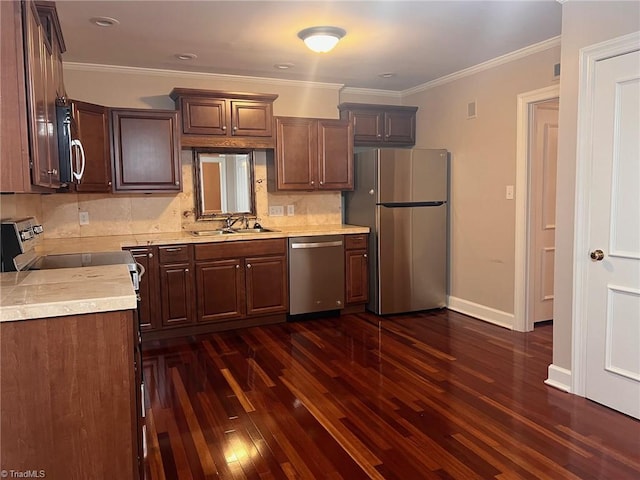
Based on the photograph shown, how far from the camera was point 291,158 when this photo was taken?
475 centimetres

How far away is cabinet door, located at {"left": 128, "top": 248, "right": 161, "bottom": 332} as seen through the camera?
157 inches

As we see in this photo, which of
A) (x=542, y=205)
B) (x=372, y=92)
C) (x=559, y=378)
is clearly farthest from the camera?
(x=372, y=92)

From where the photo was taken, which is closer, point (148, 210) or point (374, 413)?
point (374, 413)

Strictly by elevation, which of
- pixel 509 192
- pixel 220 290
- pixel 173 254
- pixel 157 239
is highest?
pixel 509 192

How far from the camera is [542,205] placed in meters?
4.36

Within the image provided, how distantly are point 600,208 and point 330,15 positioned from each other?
6.68 feet

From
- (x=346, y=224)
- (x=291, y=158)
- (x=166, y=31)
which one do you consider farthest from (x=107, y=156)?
(x=346, y=224)

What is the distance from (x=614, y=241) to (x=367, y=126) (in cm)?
300

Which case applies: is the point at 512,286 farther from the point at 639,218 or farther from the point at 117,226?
the point at 117,226

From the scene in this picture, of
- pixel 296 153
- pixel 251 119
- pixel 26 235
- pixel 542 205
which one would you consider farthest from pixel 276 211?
pixel 26 235

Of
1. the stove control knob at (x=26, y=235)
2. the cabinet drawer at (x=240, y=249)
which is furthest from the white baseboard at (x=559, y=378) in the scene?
the stove control knob at (x=26, y=235)

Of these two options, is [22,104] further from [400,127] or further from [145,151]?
[400,127]

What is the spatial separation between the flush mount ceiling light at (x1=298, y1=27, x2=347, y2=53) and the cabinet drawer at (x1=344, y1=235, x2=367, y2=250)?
6.30ft

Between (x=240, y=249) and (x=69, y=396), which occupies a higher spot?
(x=240, y=249)
